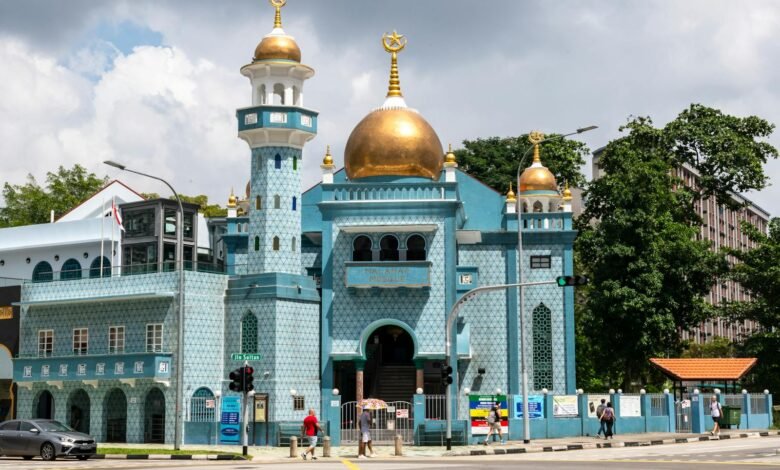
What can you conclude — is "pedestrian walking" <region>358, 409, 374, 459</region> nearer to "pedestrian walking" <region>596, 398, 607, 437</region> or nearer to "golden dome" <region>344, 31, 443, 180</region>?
"pedestrian walking" <region>596, 398, 607, 437</region>

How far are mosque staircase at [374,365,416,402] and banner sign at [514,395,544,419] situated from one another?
780 centimetres

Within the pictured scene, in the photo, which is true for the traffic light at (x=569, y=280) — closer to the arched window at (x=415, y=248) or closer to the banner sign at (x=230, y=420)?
the banner sign at (x=230, y=420)

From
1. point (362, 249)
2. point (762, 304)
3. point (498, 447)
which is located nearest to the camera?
point (498, 447)

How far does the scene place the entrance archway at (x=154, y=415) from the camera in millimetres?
47750

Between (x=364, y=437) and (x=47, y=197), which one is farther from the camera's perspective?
(x=47, y=197)

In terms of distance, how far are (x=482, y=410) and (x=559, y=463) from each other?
12.8 metres

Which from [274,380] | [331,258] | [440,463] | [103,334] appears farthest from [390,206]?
[440,463]

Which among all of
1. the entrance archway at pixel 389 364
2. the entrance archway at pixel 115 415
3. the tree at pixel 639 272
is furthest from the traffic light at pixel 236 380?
the tree at pixel 639 272

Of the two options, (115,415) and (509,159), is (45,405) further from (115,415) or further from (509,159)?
(509,159)

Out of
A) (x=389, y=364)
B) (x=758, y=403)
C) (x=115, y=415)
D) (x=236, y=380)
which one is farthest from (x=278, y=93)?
(x=758, y=403)

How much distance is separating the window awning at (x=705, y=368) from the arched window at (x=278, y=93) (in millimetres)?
20269

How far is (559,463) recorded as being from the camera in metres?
30.0

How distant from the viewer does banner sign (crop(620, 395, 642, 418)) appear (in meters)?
48.5

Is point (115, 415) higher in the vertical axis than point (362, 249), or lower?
lower
